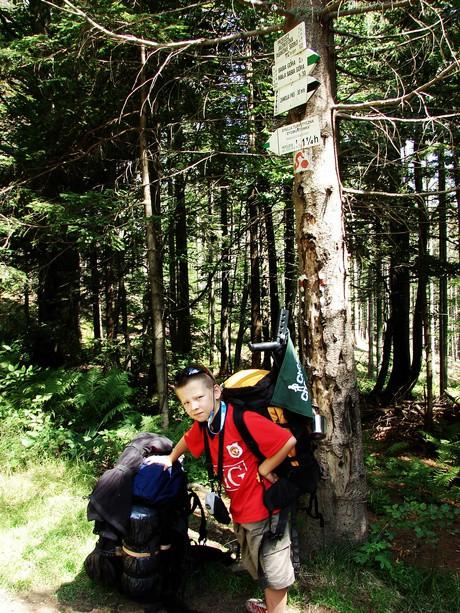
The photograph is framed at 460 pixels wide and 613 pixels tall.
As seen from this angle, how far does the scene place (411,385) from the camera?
1030cm

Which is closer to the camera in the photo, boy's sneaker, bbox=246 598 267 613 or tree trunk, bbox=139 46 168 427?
boy's sneaker, bbox=246 598 267 613

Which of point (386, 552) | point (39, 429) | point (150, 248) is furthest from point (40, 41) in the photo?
point (386, 552)

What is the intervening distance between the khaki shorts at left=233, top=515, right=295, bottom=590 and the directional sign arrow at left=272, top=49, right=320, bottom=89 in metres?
3.26

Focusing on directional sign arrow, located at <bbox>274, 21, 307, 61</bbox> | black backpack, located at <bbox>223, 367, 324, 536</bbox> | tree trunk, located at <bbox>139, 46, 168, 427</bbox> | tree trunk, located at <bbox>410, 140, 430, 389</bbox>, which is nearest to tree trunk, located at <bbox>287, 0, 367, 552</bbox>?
directional sign arrow, located at <bbox>274, 21, 307, 61</bbox>

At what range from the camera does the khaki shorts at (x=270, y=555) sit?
9.04ft

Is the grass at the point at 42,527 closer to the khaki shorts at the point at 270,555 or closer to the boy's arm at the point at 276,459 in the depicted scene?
the khaki shorts at the point at 270,555

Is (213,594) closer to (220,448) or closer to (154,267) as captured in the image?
(220,448)

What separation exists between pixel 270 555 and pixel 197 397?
1146 millimetres

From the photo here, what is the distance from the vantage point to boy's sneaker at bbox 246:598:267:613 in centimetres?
299

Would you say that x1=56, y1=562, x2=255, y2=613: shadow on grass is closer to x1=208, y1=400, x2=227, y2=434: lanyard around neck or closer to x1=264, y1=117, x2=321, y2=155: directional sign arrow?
x1=208, y1=400, x2=227, y2=434: lanyard around neck

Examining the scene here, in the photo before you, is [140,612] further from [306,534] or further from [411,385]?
[411,385]

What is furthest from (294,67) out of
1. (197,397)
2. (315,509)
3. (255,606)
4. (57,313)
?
(57,313)

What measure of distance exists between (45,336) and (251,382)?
24.6ft

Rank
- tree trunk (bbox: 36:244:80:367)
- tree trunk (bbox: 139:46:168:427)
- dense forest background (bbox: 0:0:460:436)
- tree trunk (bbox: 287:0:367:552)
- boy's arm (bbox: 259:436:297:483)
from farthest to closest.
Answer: tree trunk (bbox: 36:244:80:367), tree trunk (bbox: 139:46:168:427), dense forest background (bbox: 0:0:460:436), tree trunk (bbox: 287:0:367:552), boy's arm (bbox: 259:436:297:483)
